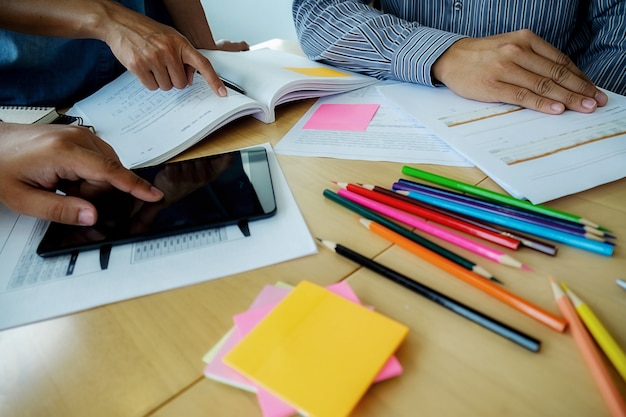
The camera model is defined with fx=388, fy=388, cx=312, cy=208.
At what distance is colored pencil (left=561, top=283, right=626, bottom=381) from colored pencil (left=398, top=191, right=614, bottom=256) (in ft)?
0.24

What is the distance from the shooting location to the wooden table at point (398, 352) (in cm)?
27

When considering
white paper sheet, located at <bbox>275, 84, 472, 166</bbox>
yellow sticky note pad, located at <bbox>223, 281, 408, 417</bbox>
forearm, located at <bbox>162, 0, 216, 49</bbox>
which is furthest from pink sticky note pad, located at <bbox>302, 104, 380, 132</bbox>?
forearm, located at <bbox>162, 0, 216, 49</bbox>

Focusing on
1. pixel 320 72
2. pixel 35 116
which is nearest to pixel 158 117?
pixel 35 116

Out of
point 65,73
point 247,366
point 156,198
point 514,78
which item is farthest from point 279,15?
point 247,366

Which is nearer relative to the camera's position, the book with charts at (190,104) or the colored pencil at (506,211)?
the colored pencil at (506,211)

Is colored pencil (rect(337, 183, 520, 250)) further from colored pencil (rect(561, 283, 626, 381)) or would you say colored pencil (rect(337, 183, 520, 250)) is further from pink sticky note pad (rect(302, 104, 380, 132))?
pink sticky note pad (rect(302, 104, 380, 132))

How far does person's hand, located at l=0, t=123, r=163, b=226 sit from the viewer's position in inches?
17.0

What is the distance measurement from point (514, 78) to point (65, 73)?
2.96ft

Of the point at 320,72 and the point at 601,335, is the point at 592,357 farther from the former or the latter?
the point at 320,72

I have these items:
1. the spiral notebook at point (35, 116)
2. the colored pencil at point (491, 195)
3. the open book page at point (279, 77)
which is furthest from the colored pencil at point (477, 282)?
the spiral notebook at point (35, 116)

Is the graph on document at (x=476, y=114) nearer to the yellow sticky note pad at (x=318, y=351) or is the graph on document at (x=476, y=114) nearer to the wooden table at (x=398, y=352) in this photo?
the wooden table at (x=398, y=352)

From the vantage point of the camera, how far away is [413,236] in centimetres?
39

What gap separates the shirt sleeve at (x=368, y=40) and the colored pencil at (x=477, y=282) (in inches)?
16.5

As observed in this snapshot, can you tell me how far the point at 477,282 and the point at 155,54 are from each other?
25.0 inches
